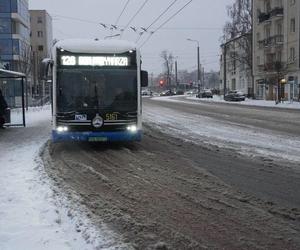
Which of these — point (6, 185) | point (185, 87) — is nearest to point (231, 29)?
point (185, 87)

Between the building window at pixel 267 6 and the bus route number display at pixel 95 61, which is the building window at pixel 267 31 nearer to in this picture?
the building window at pixel 267 6

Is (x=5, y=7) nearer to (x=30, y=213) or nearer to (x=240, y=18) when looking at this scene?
(x=240, y=18)

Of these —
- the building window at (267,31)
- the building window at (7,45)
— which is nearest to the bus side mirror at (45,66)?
the building window at (267,31)

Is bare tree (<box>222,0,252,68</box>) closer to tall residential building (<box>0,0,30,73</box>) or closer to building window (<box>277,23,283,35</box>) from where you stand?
building window (<box>277,23,283,35</box>)

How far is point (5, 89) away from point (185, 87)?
408 ft

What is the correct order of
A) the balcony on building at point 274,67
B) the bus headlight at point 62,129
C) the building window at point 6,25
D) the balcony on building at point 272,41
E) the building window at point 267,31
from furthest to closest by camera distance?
the building window at point 6,25 → the building window at point 267,31 → the balcony on building at point 272,41 → the balcony on building at point 274,67 → the bus headlight at point 62,129

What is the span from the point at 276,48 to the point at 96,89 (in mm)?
58902

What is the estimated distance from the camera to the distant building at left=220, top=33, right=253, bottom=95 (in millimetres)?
88000

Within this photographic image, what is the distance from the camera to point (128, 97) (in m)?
15.7

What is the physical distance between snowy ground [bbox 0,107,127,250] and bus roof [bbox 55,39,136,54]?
432 centimetres

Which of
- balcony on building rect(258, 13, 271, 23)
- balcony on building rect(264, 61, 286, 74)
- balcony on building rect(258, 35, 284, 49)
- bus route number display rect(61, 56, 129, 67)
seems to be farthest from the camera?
balcony on building rect(258, 13, 271, 23)

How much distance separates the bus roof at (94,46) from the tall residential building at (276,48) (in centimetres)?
4611

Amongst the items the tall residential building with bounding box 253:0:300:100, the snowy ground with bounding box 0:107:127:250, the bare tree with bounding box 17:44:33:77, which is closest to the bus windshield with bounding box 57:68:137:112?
the snowy ground with bounding box 0:107:127:250

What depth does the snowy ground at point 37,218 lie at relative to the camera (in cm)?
656
